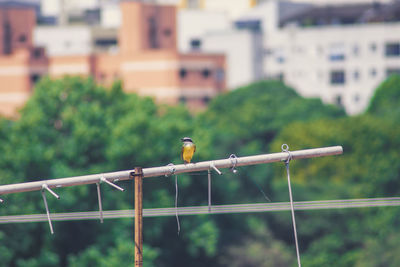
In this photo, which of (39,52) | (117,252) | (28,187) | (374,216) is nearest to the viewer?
(28,187)

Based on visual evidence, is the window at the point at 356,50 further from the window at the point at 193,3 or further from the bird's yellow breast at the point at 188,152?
the bird's yellow breast at the point at 188,152

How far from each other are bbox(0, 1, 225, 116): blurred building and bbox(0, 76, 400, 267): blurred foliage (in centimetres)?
3575

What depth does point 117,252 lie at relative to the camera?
64.6 m

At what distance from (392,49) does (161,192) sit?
76965mm

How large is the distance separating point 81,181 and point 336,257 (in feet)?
199

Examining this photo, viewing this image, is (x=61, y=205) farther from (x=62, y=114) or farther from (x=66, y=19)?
(x=66, y=19)

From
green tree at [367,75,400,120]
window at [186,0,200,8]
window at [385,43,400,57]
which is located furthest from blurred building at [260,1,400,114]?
window at [186,0,200,8]

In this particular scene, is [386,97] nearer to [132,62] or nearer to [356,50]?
[356,50]

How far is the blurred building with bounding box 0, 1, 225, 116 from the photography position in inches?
5217

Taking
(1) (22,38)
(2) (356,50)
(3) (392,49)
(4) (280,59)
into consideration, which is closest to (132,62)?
(1) (22,38)

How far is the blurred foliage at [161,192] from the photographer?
66438mm

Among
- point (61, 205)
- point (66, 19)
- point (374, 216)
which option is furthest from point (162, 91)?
point (61, 205)

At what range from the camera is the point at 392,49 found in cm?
14338

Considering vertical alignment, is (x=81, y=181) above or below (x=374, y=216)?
below
